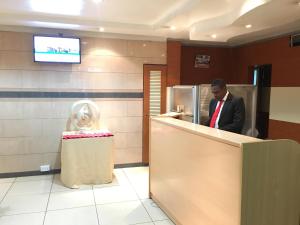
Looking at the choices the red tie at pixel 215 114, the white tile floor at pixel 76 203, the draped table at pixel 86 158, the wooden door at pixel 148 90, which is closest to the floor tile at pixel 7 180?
the white tile floor at pixel 76 203

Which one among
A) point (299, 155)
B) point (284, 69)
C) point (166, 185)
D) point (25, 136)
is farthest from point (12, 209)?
point (284, 69)

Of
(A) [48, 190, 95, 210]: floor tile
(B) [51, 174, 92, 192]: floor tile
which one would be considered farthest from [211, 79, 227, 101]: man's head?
(B) [51, 174, 92, 192]: floor tile

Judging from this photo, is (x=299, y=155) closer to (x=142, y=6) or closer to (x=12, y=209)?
(x=142, y=6)

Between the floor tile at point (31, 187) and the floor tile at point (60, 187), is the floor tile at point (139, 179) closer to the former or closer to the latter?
the floor tile at point (60, 187)

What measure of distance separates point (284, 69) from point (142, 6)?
9.30 ft

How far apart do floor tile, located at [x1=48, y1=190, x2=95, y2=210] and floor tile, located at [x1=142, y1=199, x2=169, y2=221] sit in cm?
69

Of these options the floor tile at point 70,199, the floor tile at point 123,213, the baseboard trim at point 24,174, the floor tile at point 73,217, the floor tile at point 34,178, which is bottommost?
the floor tile at point 123,213

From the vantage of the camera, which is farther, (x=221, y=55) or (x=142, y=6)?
(x=221, y=55)

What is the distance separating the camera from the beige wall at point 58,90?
422cm

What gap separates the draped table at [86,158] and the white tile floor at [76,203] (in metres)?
0.13

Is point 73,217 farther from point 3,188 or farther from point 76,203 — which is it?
point 3,188

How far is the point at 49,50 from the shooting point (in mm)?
4191

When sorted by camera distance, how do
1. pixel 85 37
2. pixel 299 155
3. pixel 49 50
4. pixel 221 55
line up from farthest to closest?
pixel 221 55, pixel 85 37, pixel 49 50, pixel 299 155

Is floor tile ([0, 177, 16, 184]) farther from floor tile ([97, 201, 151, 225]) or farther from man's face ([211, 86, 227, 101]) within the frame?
man's face ([211, 86, 227, 101])
